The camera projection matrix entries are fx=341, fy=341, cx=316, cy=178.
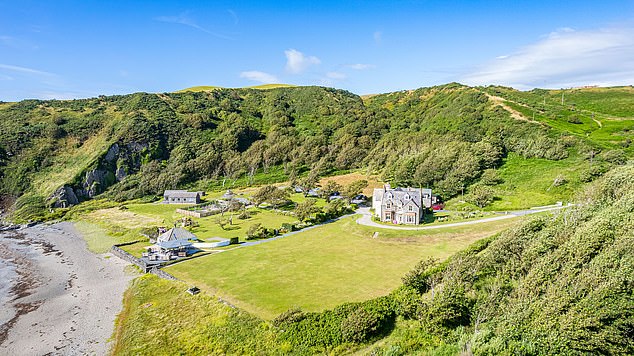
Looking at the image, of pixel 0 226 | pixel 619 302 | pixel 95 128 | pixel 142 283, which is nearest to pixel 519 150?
pixel 619 302

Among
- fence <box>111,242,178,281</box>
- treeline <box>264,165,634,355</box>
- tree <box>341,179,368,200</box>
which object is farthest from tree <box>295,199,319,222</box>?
treeline <box>264,165,634,355</box>

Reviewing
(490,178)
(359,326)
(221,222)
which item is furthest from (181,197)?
(359,326)

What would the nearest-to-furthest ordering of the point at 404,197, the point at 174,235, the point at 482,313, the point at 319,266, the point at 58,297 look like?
the point at 482,313 < the point at 58,297 < the point at 319,266 < the point at 174,235 < the point at 404,197

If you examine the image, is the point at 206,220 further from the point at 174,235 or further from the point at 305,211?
the point at 305,211

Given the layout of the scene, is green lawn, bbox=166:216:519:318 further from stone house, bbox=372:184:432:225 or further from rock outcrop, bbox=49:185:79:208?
rock outcrop, bbox=49:185:79:208

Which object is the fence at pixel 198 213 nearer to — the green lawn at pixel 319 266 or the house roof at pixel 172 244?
the house roof at pixel 172 244

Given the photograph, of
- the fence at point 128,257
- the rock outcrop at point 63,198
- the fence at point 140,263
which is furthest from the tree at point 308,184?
the rock outcrop at point 63,198

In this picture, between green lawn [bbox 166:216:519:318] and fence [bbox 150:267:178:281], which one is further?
fence [bbox 150:267:178:281]
